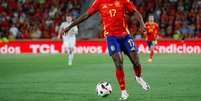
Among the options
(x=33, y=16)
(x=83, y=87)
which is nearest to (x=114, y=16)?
(x=83, y=87)

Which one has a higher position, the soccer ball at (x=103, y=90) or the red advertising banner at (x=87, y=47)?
the red advertising banner at (x=87, y=47)

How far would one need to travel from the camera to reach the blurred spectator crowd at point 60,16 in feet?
137

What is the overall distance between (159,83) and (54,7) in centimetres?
2824

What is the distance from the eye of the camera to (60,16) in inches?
1756

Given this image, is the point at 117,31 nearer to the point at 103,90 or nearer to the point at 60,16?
the point at 103,90

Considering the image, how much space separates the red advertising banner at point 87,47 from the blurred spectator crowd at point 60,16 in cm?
67

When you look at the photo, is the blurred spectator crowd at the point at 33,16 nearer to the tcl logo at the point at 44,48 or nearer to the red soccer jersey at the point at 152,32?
the tcl logo at the point at 44,48

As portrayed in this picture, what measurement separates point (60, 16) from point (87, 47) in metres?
4.19

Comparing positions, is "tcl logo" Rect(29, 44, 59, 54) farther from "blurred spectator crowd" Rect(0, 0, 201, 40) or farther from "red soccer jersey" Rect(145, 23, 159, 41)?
"red soccer jersey" Rect(145, 23, 159, 41)

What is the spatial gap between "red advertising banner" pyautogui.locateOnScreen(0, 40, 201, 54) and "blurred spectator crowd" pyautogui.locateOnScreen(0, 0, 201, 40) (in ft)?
2.20

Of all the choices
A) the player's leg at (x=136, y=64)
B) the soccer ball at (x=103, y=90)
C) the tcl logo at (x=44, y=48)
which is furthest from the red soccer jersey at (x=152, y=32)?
the soccer ball at (x=103, y=90)

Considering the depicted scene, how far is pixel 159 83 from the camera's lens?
58.0ft

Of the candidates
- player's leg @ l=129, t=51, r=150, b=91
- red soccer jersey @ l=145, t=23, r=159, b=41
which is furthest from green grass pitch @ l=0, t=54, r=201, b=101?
red soccer jersey @ l=145, t=23, r=159, b=41

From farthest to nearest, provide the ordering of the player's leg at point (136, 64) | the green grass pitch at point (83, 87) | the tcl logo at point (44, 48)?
the tcl logo at point (44, 48)
the player's leg at point (136, 64)
the green grass pitch at point (83, 87)
